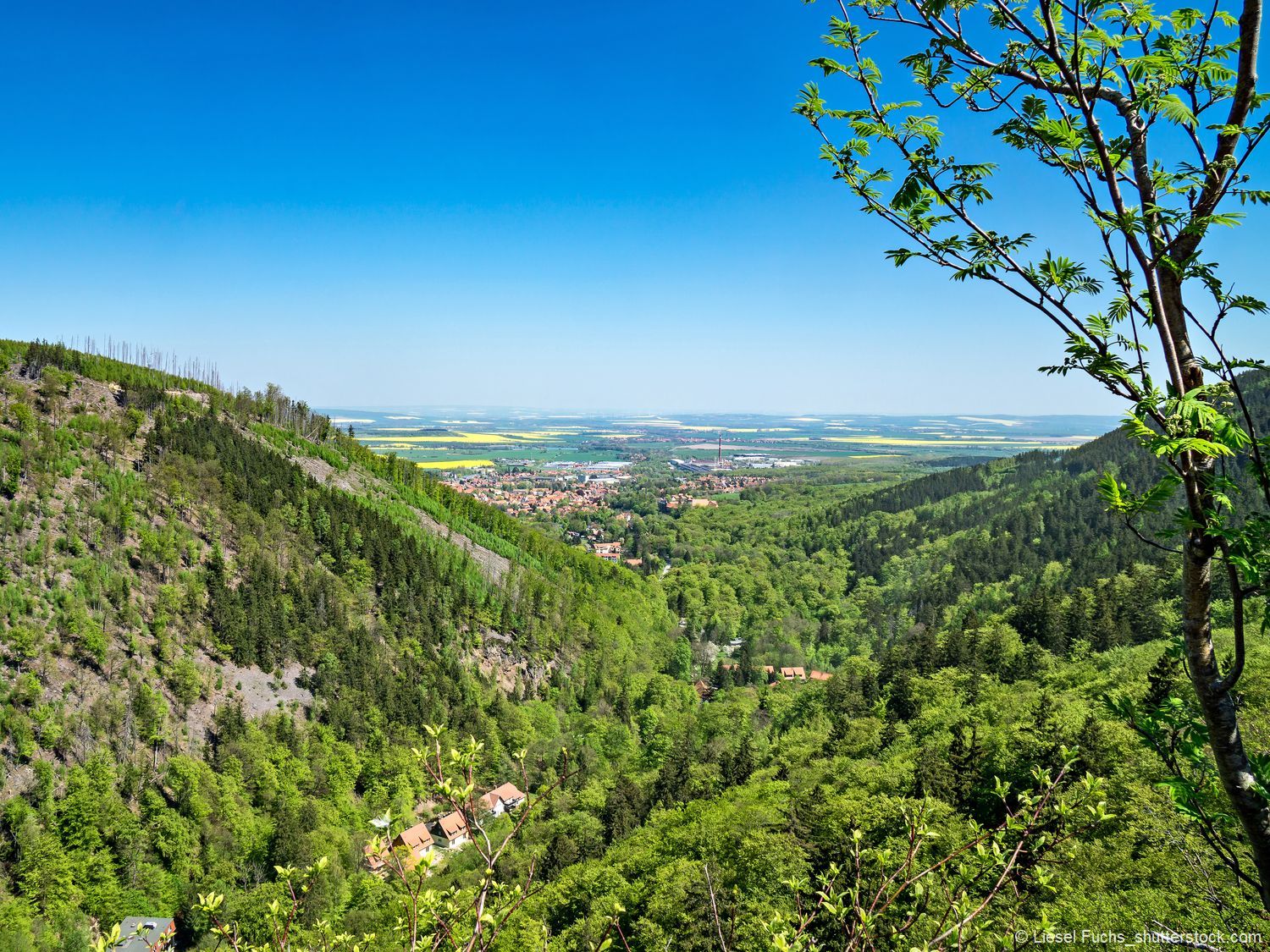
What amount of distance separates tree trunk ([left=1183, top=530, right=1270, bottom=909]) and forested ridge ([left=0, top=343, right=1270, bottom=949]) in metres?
0.26

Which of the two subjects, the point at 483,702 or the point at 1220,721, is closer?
the point at 1220,721

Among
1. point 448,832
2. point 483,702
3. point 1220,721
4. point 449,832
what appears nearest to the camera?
point 1220,721

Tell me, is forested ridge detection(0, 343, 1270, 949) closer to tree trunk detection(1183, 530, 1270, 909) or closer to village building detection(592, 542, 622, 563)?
tree trunk detection(1183, 530, 1270, 909)

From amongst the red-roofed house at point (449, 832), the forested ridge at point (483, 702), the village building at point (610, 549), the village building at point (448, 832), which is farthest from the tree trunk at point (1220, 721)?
the village building at point (610, 549)

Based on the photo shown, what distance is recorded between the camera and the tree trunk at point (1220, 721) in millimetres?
2969

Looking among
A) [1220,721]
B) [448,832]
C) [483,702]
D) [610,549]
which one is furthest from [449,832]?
[610,549]

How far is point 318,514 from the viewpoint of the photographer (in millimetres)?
61719

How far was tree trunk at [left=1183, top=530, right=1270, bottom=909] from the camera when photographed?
2.97 metres

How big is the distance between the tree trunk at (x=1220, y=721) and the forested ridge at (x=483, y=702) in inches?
10.1

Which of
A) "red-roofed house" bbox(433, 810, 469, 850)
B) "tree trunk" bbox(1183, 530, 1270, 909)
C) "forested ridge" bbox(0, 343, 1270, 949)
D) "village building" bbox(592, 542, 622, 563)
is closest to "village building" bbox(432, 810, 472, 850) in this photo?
"red-roofed house" bbox(433, 810, 469, 850)

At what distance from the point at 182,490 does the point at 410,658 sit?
24121 millimetres

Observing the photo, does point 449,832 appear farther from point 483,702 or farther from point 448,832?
point 483,702

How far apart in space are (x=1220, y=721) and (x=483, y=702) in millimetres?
53851

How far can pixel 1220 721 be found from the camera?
3.09 m
